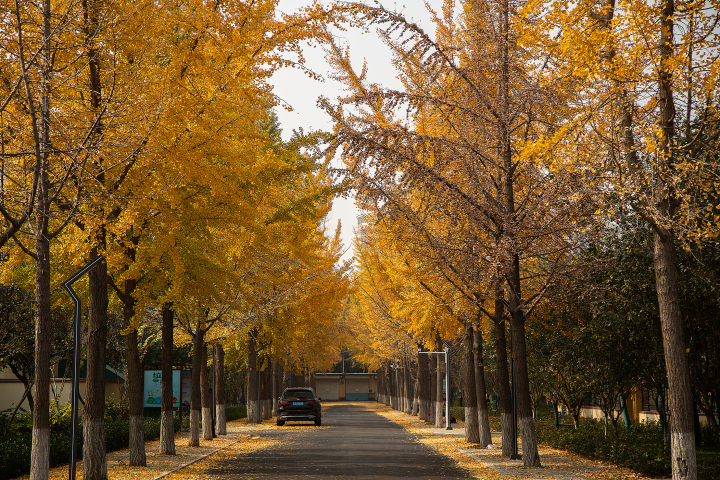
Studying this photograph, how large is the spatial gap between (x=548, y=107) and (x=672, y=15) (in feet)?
13.4

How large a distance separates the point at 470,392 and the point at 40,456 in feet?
48.0

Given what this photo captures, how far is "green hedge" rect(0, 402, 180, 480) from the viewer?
12531 millimetres

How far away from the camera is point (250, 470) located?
563 inches

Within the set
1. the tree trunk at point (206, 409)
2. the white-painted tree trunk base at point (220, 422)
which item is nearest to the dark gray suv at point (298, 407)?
the white-painted tree trunk base at point (220, 422)

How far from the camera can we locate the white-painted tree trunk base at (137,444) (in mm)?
14391

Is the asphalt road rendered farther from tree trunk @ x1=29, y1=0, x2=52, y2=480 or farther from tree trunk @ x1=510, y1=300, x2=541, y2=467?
tree trunk @ x1=29, y1=0, x2=52, y2=480

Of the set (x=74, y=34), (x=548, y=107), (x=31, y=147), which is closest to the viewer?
(x=31, y=147)

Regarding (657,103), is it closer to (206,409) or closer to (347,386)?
(206,409)

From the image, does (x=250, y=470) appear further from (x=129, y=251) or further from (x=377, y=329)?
(x=377, y=329)

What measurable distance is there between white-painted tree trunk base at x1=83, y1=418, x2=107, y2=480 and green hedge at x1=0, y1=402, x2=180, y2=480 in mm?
1735

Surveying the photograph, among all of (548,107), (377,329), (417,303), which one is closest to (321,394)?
(377,329)

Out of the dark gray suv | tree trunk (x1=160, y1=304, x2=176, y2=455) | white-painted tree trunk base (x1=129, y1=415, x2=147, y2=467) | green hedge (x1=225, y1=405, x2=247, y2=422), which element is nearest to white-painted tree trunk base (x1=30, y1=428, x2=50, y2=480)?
white-painted tree trunk base (x1=129, y1=415, x2=147, y2=467)

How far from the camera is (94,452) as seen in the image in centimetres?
1172

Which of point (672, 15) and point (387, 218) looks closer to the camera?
point (672, 15)
